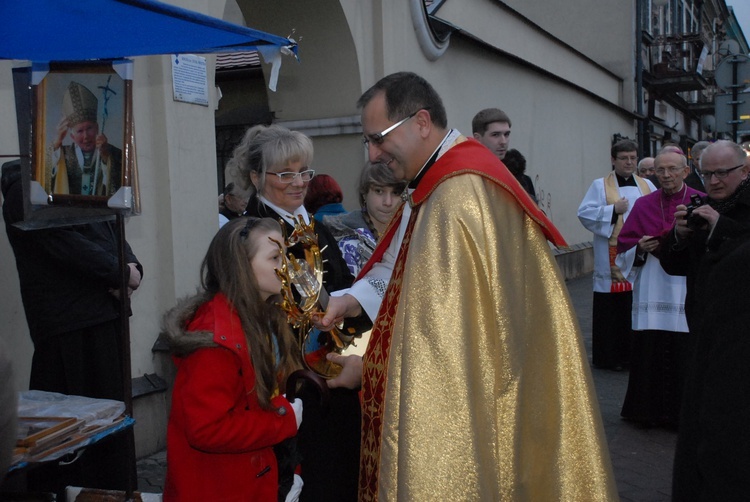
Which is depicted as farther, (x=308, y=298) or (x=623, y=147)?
(x=623, y=147)

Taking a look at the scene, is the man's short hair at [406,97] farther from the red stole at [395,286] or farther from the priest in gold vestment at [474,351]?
the red stole at [395,286]

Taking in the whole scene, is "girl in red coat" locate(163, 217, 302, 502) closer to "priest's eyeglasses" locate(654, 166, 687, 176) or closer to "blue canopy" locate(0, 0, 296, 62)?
"blue canopy" locate(0, 0, 296, 62)

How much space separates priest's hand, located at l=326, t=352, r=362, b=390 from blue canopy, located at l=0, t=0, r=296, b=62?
110 cm

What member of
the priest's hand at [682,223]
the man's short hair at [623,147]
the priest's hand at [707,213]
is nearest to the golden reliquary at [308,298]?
the priest's hand at [707,213]

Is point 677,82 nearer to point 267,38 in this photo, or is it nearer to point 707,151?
point 707,151

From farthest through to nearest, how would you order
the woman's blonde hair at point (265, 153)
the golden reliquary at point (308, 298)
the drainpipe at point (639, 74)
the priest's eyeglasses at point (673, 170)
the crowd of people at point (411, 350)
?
the drainpipe at point (639, 74) < the priest's eyeglasses at point (673, 170) < the woman's blonde hair at point (265, 153) < the golden reliquary at point (308, 298) < the crowd of people at point (411, 350)

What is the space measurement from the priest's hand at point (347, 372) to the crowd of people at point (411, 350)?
0.01 meters

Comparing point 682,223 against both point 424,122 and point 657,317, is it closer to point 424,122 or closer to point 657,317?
point 657,317

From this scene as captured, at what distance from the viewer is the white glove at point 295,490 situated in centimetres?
279

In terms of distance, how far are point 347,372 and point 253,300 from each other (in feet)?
1.32

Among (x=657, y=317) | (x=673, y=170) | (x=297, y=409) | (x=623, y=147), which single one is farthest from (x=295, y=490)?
(x=623, y=147)

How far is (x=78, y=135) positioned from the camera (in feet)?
9.44

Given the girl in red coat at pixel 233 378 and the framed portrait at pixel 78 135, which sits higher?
the framed portrait at pixel 78 135

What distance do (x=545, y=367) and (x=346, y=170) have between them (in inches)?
228
